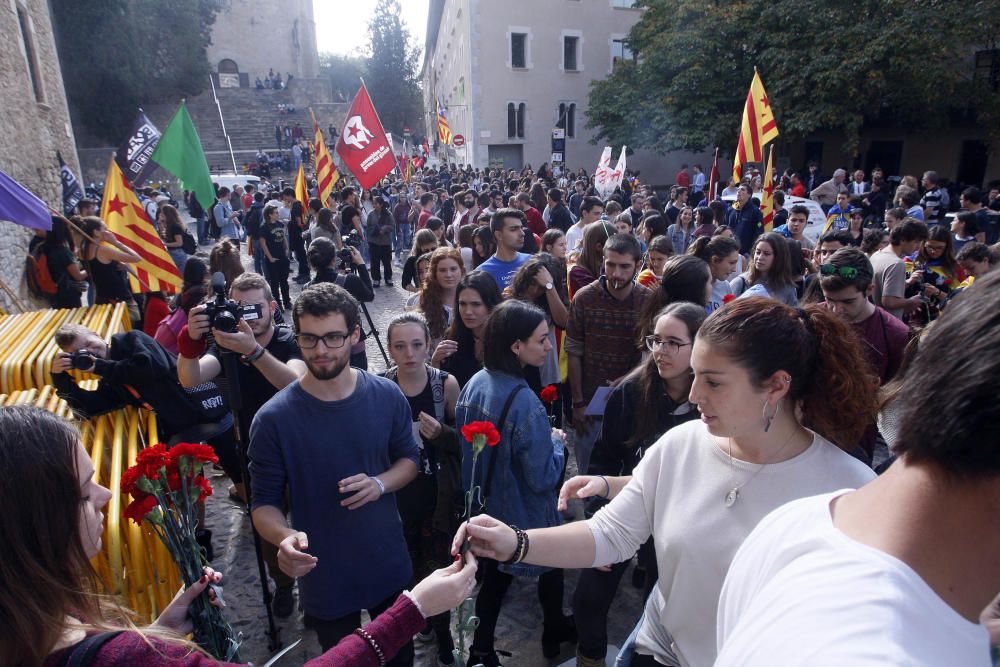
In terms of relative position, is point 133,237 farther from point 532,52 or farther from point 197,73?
point 197,73

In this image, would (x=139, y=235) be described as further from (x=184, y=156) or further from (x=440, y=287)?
(x=440, y=287)

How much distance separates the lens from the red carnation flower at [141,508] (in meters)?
1.98

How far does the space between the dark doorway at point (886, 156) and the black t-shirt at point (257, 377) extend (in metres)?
25.5

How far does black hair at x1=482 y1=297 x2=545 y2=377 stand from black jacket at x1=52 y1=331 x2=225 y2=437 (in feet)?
6.89

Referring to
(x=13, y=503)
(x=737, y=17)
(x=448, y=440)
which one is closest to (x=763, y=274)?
(x=448, y=440)

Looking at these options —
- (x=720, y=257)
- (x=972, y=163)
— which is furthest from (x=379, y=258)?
(x=972, y=163)

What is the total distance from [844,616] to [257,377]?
3315mm

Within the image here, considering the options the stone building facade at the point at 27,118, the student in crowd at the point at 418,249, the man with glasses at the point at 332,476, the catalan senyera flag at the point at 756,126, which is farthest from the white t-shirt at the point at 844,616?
the stone building facade at the point at 27,118

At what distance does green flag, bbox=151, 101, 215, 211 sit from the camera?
25.0ft

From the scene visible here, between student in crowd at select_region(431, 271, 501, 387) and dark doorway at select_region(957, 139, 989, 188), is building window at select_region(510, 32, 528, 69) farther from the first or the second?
student in crowd at select_region(431, 271, 501, 387)

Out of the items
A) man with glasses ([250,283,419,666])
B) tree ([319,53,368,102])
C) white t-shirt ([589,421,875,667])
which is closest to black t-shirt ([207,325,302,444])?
man with glasses ([250,283,419,666])

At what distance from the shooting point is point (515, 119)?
3119 centimetres

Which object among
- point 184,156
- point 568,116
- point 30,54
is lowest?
point 184,156

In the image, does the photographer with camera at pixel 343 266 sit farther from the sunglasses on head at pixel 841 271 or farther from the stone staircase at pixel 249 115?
the stone staircase at pixel 249 115
